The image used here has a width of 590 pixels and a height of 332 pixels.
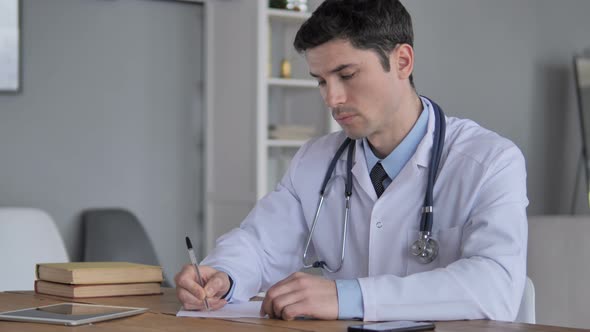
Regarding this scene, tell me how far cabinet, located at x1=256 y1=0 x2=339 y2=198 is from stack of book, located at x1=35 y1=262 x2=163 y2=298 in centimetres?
216

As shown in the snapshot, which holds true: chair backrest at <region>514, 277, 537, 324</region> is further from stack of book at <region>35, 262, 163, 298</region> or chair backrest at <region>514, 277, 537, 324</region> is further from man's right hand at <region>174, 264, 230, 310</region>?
stack of book at <region>35, 262, 163, 298</region>

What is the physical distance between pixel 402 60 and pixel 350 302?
0.66 m

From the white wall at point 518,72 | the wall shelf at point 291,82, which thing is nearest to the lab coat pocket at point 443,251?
the wall shelf at point 291,82

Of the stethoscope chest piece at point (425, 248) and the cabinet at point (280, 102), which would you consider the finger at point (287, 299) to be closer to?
the stethoscope chest piece at point (425, 248)

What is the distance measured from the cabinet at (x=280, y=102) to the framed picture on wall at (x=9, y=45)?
1104 millimetres

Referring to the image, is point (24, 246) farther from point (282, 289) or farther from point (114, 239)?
point (282, 289)

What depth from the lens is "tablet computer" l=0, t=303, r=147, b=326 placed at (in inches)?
62.9

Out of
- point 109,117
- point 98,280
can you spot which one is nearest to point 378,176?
point 98,280

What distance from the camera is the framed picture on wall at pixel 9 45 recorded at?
411cm

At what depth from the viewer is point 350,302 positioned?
156 cm

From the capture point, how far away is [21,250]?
3.42m

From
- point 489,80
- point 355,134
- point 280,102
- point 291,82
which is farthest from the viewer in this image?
point 489,80

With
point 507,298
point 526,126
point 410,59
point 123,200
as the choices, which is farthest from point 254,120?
point 507,298

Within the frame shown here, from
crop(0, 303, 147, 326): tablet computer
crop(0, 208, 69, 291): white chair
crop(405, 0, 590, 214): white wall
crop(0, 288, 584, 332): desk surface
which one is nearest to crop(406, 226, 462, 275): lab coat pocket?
crop(0, 288, 584, 332): desk surface
